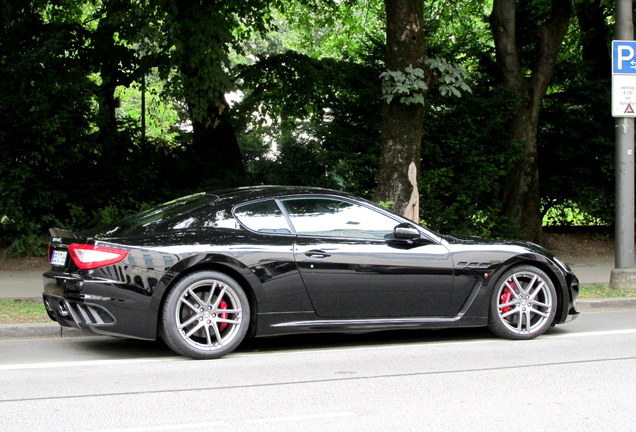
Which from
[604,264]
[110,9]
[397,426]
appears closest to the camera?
[397,426]

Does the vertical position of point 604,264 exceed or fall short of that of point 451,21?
it falls short

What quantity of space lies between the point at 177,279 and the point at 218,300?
39cm

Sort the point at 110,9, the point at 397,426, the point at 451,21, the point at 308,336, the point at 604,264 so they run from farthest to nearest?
the point at 451,21, the point at 604,264, the point at 110,9, the point at 308,336, the point at 397,426

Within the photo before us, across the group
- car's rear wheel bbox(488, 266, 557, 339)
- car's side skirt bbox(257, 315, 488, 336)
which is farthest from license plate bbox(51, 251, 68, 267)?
car's rear wheel bbox(488, 266, 557, 339)

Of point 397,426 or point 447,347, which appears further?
point 447,347

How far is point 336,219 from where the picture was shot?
289 inches

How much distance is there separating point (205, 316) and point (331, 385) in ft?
4.46

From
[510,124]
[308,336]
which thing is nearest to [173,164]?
[510,124]

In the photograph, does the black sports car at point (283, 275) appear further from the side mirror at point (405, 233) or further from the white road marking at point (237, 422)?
the white road marking at point (237, 422)

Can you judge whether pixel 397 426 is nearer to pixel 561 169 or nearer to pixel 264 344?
pixel 264 344

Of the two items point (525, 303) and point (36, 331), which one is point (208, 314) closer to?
point (36, 331)

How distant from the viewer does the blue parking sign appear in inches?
432

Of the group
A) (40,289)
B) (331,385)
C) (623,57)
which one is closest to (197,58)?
(40,289)

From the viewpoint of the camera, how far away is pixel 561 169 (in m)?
16.7
